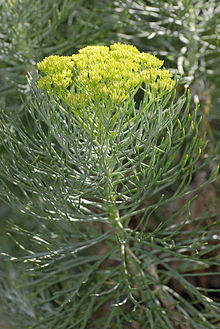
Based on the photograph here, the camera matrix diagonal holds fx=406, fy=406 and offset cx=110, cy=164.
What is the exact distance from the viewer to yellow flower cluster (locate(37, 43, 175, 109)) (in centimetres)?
48

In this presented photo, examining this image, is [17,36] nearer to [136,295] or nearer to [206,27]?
[206,27]

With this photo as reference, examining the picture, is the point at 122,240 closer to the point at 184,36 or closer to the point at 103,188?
the point at 103,188

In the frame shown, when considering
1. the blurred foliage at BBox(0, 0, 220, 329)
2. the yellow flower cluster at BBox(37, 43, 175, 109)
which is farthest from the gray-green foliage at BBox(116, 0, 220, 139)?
the yellow flower cluster at BBox(37, 43, 175, 109)

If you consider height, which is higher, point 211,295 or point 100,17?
point 100,17

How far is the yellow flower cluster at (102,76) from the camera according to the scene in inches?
19.1

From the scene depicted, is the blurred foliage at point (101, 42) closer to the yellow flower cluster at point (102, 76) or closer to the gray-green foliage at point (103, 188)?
the gray-green foliage at point (103, 188)

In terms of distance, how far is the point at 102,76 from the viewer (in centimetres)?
50

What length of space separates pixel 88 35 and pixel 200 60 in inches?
12.1

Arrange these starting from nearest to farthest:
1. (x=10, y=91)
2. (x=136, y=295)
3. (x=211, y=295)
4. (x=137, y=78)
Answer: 1. (x=137, y=78)
2. (x=136, y=295)
3. (x=10, y=91)
4. (x=211, y=295)

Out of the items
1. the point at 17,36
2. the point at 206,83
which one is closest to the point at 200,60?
the point at 206,83

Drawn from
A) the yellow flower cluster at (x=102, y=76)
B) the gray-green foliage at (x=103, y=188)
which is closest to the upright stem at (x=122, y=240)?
the gray-green foliage at (x=103, y=188)

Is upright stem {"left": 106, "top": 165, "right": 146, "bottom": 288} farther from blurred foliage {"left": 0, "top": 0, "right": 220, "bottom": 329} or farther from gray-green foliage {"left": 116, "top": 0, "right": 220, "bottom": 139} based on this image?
gray-green foliage {"left": 116, "top": 0, "right": 220, "bottom": 139}

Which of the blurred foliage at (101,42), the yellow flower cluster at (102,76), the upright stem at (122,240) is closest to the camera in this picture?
the yellow flower cluster at (102,76)

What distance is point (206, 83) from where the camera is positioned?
1.08 m
